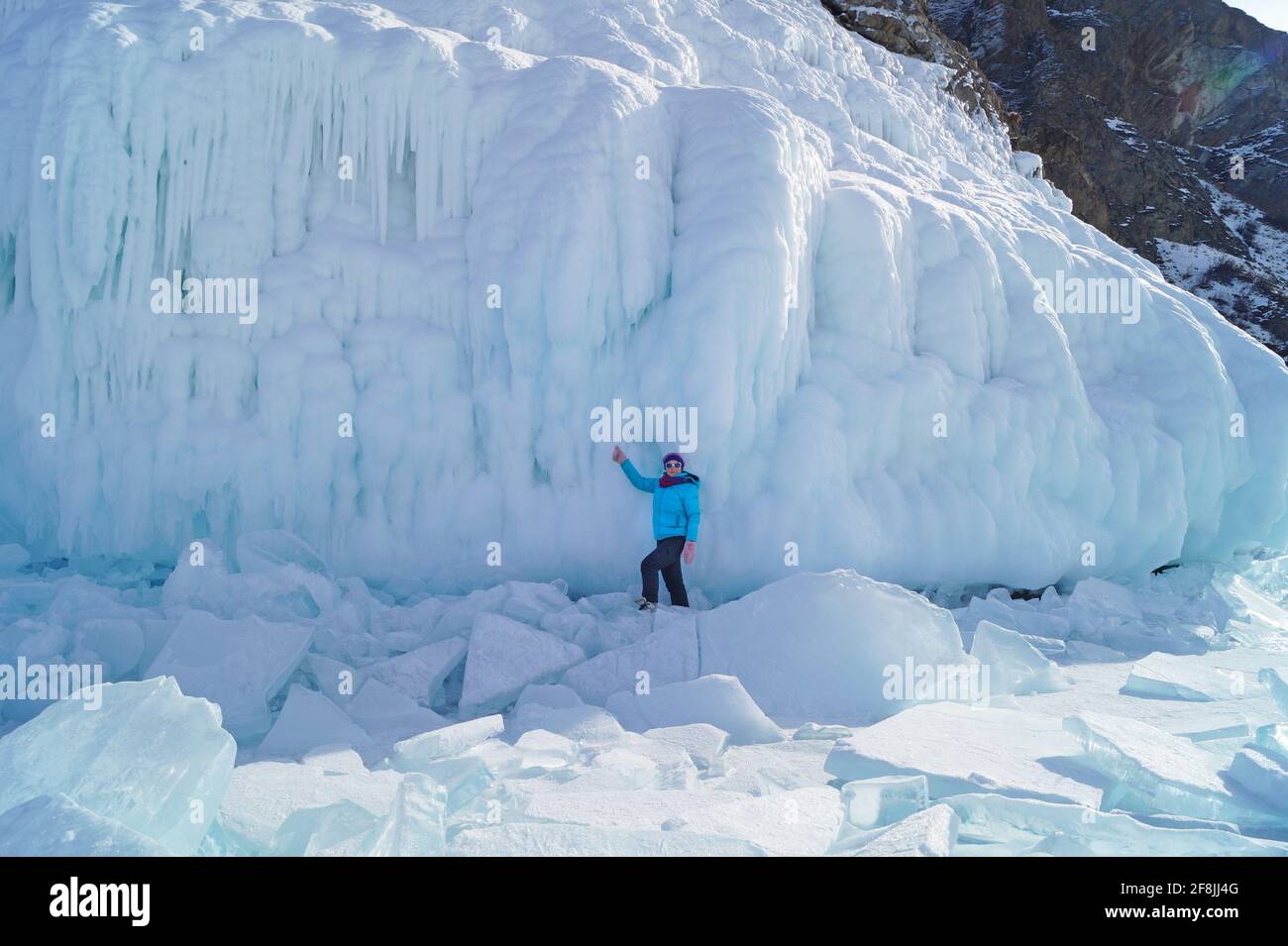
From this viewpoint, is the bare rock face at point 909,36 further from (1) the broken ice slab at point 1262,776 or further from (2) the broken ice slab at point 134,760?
(2) the broken ice slab at point 134,760

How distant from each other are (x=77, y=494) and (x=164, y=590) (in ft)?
6.34

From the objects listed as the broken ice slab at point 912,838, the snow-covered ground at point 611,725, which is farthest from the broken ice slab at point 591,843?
the broken ice slab at point 912,838

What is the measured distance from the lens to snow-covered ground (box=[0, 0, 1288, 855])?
4785 mm

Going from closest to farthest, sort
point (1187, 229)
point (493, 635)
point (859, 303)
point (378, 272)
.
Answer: point (493, 635)
point (378, 272)
point (859, 303)
point (1187, 229)

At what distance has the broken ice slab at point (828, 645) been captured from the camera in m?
Result: 4.69

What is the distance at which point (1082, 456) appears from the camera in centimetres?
821

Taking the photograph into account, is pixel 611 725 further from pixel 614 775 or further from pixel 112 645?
pixel 112 645

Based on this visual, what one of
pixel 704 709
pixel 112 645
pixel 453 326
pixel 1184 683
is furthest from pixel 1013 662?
pixel 112 645

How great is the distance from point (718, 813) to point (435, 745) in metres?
1.35

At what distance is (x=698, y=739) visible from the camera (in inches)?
157

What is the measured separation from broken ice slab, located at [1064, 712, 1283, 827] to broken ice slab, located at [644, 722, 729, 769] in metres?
1.46

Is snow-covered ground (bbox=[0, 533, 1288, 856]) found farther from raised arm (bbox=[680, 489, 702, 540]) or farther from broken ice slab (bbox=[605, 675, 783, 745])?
raised arm (bbox=[680, 489, 702, 540])
